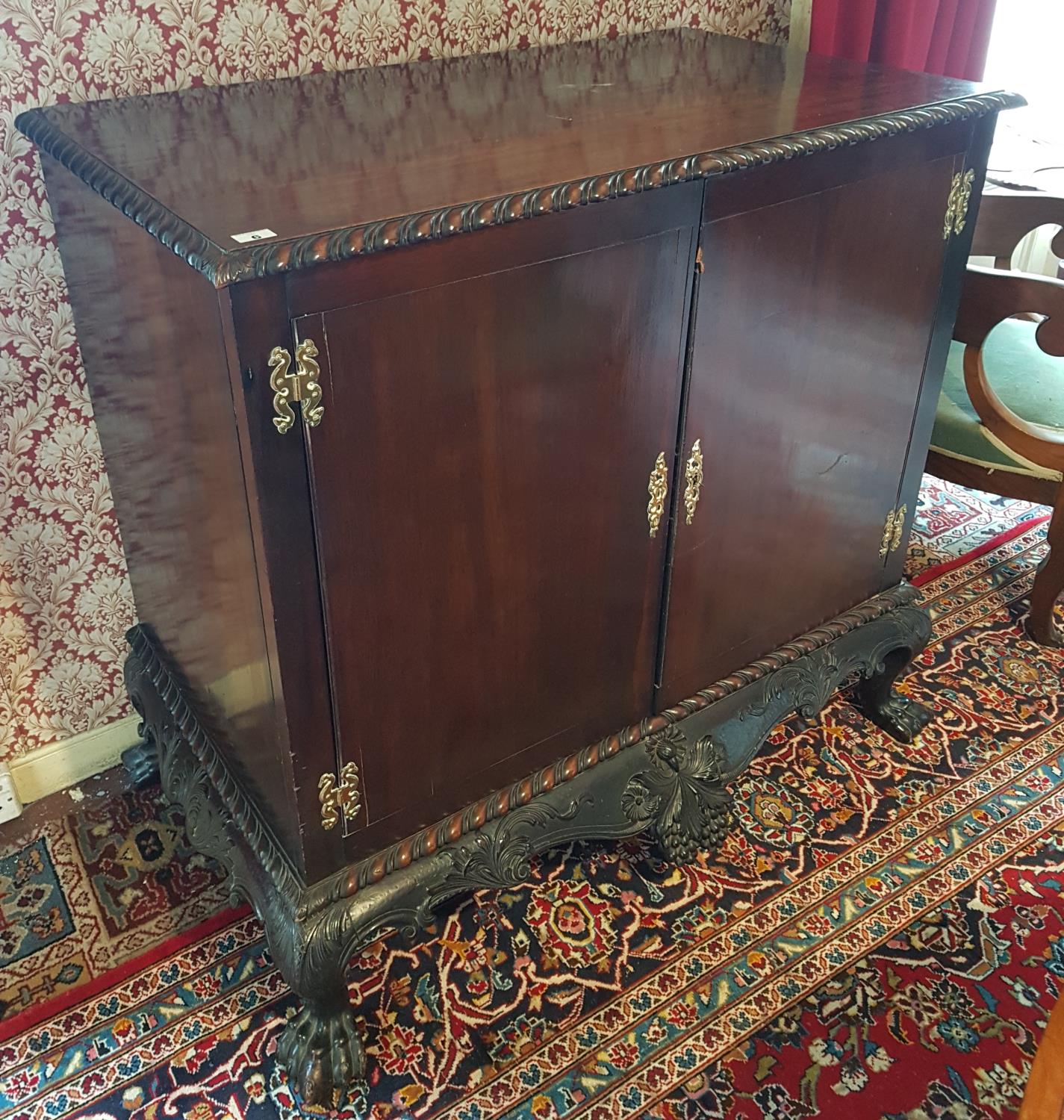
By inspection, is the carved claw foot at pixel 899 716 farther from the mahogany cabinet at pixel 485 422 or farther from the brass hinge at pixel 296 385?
the brass hinge at pixel 296 385

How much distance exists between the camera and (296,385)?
38.2 inches

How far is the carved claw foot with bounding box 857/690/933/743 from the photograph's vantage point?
1.90 metres

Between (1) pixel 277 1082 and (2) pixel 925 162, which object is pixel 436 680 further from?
(2) pixel 925 162

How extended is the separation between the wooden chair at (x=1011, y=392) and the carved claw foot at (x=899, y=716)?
14.7 inches

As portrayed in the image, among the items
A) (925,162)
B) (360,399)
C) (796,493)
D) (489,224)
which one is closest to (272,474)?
(360,399)

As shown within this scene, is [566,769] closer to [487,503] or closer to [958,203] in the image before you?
[487,503]

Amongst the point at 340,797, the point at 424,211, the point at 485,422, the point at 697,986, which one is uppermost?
the point at 424,211

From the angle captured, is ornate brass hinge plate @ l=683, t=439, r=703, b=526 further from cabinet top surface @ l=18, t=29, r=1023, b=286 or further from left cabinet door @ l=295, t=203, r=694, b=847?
cabinet top surface @ l=18, t=29, r=1023, b=286

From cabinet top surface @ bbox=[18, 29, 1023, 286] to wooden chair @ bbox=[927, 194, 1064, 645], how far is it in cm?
47

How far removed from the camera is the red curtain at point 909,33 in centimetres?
187

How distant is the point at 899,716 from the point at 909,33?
120 cm

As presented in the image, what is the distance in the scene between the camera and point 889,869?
1.66 meters

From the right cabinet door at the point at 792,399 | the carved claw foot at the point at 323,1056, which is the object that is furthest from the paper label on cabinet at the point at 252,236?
the carved claw foot at the point at 323,1056

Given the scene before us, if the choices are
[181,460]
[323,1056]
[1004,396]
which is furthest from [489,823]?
[1004,396]
